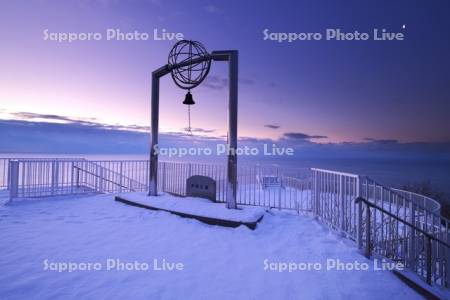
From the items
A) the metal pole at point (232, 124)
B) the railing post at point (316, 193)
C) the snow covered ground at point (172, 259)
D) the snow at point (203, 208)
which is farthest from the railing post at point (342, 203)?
the metal pole at point (232, 124)

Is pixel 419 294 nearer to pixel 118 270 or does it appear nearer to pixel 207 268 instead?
pixel 207 268

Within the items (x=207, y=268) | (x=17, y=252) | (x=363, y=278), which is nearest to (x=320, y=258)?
(x=363, y=278)

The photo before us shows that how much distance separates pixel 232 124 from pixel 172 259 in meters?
4.27

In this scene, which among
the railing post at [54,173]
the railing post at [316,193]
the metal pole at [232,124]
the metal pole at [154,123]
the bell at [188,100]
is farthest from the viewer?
the railing post at [54,173]

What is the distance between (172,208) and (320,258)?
15.2ft

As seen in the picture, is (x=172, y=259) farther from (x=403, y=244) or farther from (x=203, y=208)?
(x=403, y=244)

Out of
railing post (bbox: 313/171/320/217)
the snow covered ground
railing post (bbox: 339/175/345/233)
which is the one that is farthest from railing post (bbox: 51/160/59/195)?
railing post (bbox: 339/175/345/233)

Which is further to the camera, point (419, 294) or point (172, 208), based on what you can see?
point (172, 208)

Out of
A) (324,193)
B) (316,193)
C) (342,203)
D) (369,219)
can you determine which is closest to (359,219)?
Result: (369,219)

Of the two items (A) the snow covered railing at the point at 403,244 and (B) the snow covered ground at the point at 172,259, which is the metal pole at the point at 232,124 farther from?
(A) the snow covered railing at the point at 403,244

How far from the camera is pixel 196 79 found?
9031mm

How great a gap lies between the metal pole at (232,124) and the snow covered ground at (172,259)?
123 cm

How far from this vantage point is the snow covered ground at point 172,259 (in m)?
3.92

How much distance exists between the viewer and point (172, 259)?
5.03 metres
